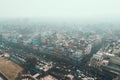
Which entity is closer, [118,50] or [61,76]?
[61,76]

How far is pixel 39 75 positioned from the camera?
31.1m

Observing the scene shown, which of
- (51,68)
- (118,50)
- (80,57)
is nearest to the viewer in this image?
(51,68)

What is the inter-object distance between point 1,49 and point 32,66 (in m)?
18.7

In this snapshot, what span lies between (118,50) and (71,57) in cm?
1326

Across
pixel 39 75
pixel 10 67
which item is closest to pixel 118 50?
pixel 39 75

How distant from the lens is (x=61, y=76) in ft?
101

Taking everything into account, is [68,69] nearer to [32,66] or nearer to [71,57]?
[71,57]

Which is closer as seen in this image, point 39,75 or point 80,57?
point 39,75

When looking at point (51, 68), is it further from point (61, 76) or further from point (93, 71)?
point (93, 71)

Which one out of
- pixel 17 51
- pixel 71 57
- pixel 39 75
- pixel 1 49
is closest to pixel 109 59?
pixel 71 57

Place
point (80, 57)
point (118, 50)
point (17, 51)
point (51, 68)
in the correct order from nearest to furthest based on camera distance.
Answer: point (51, 68)
point (80, 57)
point (118, 50)
point (17, 51)

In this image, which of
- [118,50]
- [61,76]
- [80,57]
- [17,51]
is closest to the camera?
[61,76]

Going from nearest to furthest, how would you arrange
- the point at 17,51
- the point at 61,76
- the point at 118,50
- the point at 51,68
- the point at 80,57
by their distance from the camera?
the point at 61,76
the point at 51,68
the point at 80,57
the point at 118,50
the point at 17,51

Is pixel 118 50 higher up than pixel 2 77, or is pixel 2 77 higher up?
pixel 118 50
